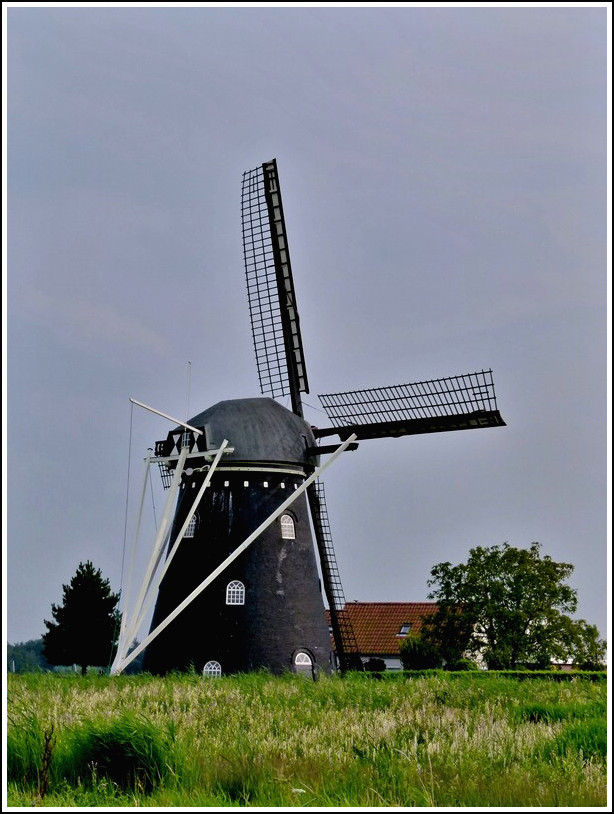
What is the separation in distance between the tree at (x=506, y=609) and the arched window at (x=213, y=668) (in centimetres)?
1142

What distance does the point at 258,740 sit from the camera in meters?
10.0

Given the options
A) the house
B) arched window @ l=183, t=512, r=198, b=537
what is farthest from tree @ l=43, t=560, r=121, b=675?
arched window @ l=183, t=512, r=198, b=537

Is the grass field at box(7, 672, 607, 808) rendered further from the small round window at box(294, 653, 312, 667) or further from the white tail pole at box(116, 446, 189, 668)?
the small round window at box(294, 653, 312, 667)

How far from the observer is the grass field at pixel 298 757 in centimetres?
766

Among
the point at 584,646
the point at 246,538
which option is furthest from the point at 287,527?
the point at 584,646

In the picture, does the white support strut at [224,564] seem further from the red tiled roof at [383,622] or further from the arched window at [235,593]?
the red tiled roof at [383,622]

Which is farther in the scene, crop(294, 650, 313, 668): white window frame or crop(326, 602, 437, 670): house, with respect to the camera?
crop(326, 602, 437, 670): house

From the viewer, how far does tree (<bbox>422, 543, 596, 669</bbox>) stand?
31.8 metres

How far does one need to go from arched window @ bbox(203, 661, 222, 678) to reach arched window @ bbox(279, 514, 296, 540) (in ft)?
10.8

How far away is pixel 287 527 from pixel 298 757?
14.8 meters

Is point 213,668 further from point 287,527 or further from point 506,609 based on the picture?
point 506,609

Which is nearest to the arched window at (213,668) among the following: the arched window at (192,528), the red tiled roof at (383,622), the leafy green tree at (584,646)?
the arched window at (192,528)

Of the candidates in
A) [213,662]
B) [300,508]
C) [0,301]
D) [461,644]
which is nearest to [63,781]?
[0,301]

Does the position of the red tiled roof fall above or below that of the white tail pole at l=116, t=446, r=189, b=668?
below
